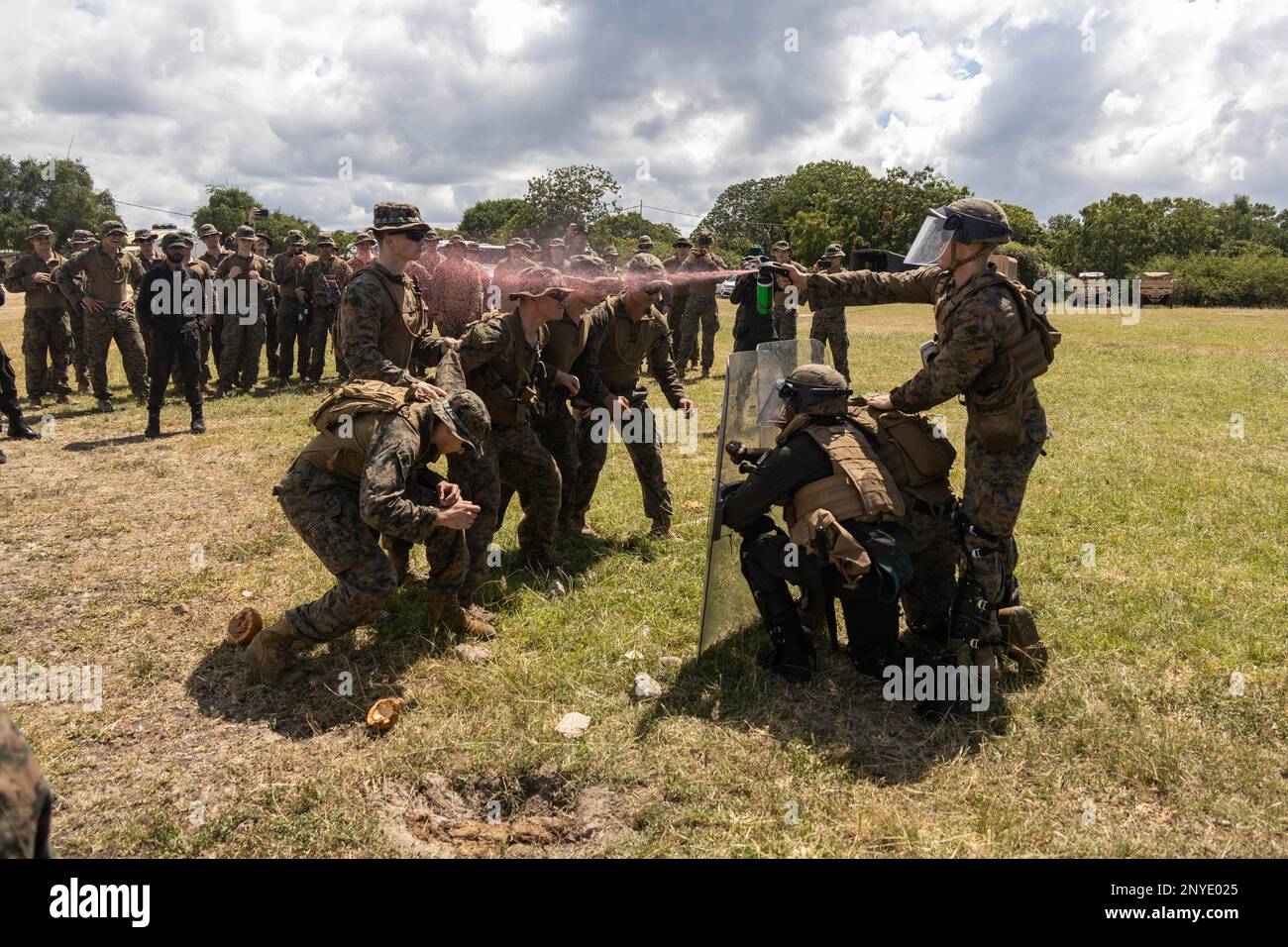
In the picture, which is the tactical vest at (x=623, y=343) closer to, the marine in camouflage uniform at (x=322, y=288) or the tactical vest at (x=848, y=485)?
the tactical vest at (x=848, y=485)

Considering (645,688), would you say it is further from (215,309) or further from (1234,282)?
(1234,282)

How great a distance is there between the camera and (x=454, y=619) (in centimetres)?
486

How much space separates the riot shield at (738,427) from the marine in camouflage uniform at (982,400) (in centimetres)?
63

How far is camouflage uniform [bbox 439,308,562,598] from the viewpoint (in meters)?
5.14

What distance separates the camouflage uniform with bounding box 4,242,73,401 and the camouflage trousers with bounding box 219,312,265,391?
6.48 ft

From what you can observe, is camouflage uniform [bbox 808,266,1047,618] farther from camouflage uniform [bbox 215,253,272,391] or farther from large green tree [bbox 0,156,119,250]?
large green tree [bbox 0,156,119,250]

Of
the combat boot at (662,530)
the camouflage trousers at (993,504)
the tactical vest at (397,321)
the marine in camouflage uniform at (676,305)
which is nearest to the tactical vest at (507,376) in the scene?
the tactical vest at (397,321)

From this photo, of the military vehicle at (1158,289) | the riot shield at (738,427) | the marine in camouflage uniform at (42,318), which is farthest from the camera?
the military vehicle at (1158,289)

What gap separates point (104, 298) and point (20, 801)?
11.5 metres

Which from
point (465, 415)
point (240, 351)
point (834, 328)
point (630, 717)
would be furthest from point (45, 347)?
point (630, 717)

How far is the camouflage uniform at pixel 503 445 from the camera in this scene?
203 inches

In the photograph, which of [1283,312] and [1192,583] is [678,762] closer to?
[1192,583]

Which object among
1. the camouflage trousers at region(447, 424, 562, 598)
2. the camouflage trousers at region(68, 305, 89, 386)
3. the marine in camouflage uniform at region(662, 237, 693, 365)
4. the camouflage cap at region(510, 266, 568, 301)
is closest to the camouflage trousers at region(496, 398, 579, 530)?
the camouflage trousers at region(447, 424, 562, 598)
